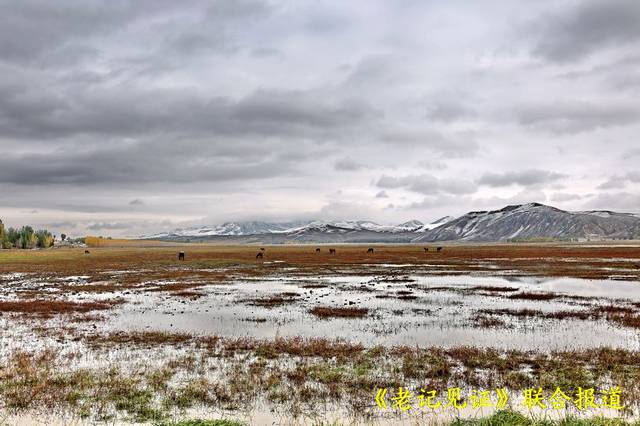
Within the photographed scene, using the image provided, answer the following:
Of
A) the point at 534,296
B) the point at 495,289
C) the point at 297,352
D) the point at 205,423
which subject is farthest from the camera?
the point at 495,289

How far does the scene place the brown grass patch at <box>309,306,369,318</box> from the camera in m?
25.9

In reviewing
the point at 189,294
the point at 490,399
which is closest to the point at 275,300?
the point at 189,294

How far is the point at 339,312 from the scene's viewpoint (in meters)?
26.8

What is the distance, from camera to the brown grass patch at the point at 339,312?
25.9 meters

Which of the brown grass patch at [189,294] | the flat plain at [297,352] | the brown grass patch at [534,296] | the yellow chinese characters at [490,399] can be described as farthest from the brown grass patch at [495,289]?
the yellow chinese characters at [490,399]

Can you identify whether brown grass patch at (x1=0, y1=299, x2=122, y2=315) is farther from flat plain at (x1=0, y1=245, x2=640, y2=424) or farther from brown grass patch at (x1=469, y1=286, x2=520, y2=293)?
brown grass patch at (x1=469, y1=286, x2=520, y2=293)

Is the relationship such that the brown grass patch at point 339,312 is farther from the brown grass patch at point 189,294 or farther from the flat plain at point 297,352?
the brown grass patch at point 189,294

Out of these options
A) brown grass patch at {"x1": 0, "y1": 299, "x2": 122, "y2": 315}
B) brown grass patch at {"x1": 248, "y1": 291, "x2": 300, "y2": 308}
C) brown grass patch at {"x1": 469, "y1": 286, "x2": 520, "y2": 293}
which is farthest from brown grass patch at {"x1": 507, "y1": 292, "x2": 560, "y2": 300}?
brown grass patch at {"x1": 0, "y1": 299, "x2": 122, "y2": 315}

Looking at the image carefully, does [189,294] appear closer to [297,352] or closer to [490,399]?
[297,352]

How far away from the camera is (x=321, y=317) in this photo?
25.5 metres

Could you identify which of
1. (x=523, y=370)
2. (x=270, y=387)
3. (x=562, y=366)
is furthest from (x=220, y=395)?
(x=562, y=366)

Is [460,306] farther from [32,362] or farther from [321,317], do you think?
[32,362]

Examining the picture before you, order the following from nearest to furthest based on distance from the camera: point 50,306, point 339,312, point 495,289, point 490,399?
point 490,399 < point 339,312 < point 50,306 < point 495,289

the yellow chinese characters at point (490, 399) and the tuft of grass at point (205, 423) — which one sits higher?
the tuft of grass at point (205, 423)
